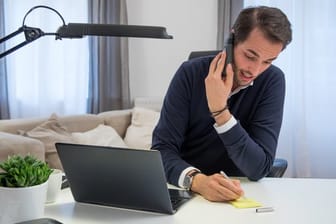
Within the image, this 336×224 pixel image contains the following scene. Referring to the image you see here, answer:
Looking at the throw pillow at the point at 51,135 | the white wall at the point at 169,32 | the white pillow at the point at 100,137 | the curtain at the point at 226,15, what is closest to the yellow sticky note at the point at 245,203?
the throw pillow at the point at 51,135

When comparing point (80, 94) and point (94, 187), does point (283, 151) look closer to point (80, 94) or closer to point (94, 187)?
point (80, 94)

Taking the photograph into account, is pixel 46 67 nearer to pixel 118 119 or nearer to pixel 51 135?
pixel 118 119

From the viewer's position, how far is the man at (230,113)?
4.45ft

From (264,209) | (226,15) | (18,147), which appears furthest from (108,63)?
(264,209)

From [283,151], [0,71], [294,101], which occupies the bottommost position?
[283,151]

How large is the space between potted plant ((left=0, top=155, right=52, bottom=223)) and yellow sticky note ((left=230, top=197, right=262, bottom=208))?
1.61 feet

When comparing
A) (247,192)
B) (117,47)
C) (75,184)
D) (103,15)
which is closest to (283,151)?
(117,47)

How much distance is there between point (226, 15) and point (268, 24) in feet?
8.26

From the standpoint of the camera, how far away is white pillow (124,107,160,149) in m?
3.44

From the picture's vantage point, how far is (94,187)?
1.17m

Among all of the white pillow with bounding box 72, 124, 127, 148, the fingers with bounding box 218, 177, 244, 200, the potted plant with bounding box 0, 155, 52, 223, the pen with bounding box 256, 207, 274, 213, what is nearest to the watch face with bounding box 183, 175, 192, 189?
the fingers with bounding box 218, 177, 244, 200

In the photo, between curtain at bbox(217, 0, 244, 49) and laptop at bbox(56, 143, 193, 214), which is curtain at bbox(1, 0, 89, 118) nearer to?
curtain at bbox(217, 0, 244, 49)

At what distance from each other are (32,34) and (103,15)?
8.63ft

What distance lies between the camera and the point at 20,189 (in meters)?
0.96
